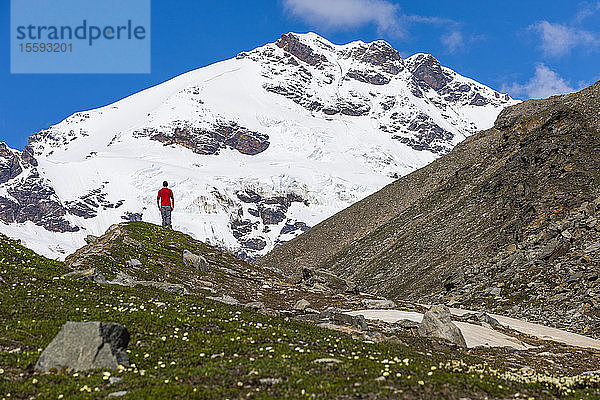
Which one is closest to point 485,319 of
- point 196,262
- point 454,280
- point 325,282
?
point 325,282

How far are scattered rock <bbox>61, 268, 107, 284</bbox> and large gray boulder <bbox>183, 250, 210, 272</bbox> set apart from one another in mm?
11810

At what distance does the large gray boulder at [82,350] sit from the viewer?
1627cm

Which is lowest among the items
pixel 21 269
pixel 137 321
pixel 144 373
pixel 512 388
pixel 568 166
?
pixel 512 388

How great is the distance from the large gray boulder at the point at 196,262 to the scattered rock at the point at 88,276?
1181 centimetres

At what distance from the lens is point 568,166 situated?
58.3 metres

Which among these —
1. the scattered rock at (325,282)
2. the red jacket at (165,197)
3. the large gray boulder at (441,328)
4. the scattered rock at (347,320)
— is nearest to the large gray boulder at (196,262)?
the red jacket at (165,197)

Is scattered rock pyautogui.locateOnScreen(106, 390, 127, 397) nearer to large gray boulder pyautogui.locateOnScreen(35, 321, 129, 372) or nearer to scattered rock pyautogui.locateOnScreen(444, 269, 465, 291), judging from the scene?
large gray boulder pyautogui.locateOnScreen(35, 321, 129, 372)

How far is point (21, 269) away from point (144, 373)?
55.7 ft

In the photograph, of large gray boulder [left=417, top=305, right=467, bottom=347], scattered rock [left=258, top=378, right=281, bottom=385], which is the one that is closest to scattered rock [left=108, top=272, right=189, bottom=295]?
large gray boulder [left=417, top=305, right=467, bottom=347]

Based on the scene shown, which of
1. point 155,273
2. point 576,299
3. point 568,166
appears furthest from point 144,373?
point 568,166

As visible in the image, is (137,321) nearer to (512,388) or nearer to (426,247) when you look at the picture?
(512,388)

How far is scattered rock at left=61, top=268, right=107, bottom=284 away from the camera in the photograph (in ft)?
98.4

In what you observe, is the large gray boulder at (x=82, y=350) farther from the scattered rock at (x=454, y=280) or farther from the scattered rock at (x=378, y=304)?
the scattered rock at (x=454, y=280)

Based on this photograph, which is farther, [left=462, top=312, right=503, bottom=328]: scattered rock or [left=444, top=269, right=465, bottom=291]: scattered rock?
[left=444, top=269, right=465, bottom=291]: scattered rock
